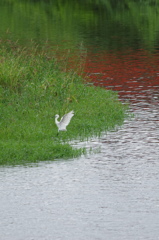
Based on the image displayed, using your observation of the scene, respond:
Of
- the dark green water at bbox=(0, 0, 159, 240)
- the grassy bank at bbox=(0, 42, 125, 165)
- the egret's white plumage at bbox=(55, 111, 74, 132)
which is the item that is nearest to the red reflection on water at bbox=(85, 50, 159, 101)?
the dark green water at bbox=(0, 0, 159, 240)

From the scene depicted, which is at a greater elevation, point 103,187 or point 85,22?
point 103,187

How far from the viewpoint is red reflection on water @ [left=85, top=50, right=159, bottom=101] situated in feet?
104

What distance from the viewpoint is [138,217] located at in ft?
44.7

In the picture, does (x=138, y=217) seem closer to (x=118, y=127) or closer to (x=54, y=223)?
(x=54, y=223)

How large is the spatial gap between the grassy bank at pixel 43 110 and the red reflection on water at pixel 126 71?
2752mm

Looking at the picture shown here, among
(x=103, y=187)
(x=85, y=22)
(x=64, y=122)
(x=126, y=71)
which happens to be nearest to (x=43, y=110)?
(x=64, y=122)

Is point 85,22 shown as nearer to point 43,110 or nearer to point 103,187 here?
point 43,110

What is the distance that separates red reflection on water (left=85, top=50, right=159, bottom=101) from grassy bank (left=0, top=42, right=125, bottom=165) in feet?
9.03

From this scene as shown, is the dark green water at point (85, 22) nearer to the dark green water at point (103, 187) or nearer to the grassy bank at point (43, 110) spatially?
the dark green water at point (103, 187)


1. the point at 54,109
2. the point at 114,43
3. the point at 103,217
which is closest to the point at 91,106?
the point at 54,109

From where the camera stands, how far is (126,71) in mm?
36688

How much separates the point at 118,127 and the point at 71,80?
6.62 m

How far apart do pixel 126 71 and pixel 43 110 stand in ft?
44.7

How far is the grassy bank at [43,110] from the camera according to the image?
18.7 m
